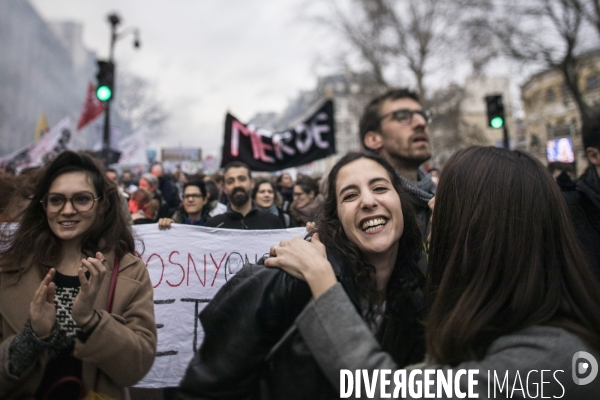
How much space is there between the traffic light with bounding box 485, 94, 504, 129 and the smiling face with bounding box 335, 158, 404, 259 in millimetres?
8139

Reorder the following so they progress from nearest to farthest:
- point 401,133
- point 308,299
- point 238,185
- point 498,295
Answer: point 498,295 → point 308,299 → point 401,133 → point 238,185

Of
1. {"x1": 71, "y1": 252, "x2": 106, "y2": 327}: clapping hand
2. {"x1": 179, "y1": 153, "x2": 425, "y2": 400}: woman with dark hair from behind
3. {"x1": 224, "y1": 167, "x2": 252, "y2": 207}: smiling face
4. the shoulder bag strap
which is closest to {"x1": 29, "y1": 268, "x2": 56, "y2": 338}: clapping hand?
{"x1": 71, "y1": 252, "x2": 106, "y2": 327}: clapping hand

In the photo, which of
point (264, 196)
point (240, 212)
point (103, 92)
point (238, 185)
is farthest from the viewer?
point (103, 92)

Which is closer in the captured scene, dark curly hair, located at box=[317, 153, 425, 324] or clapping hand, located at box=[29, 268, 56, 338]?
dark curly hair, located at box=[317, 153, 425, 324]

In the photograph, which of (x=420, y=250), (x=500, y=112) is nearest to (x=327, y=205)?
(x=420, y=250)

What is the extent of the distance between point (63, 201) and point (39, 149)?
23.1 feet

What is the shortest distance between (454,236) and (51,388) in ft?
5.57

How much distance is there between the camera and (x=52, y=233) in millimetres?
2166

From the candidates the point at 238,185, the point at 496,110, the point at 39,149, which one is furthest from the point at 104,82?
the point at 496,110

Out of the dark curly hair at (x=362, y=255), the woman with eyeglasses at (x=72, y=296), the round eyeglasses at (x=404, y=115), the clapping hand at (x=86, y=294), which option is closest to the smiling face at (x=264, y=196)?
the round eyeglasses at (x=404, y=115)

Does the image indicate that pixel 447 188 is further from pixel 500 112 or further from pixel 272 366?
pixel 500 112

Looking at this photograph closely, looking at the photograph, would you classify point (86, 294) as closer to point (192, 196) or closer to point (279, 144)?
point (192, 196)

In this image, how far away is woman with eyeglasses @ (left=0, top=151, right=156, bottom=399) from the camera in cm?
168

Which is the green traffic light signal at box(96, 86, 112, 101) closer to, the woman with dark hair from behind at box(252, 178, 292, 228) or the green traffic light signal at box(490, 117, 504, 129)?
the woman with dark hair from behind at box(252, 178, 292, 228)
